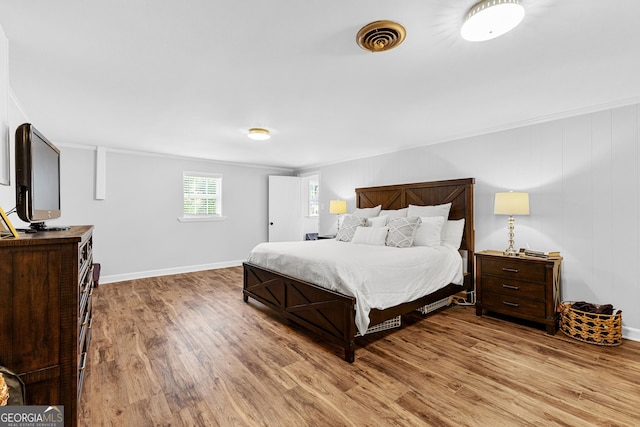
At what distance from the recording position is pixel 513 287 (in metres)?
3.10

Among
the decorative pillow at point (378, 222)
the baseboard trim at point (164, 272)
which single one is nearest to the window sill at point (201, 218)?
the baseboard trim at point (164, 272)

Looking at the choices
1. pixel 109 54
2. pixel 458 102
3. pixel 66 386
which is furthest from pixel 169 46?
pixel 458 102

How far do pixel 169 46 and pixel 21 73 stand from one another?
1.36m

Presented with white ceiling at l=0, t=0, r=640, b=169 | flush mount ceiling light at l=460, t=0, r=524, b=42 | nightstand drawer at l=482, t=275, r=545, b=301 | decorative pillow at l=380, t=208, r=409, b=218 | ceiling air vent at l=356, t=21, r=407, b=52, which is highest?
white ceiling at l=0, t=0, r=640, b=169

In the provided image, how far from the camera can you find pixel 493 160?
370cm

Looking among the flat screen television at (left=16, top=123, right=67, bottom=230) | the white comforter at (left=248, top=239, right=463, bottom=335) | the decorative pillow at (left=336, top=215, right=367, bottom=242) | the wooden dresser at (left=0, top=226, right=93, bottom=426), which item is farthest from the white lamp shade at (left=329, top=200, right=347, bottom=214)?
the wooden dresser at (left=0, top=226, right=93, bottom=426)

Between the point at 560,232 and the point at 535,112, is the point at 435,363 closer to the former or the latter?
the point at 560,232

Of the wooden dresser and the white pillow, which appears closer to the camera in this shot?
the wooden dresser

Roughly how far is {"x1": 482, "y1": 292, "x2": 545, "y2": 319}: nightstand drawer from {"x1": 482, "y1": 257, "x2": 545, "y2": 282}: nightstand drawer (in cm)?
24

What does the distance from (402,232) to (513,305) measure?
1397 mm

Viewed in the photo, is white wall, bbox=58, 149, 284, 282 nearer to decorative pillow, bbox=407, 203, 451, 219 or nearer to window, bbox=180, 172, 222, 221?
window, bbox=180, 172, 222, 221

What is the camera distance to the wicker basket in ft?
8.59

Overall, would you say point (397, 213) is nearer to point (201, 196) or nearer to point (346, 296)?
point (346, 296)

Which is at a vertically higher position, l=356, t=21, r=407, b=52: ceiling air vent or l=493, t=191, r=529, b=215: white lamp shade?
l=356, t=21, r=407, b=52: ceiling air vent
